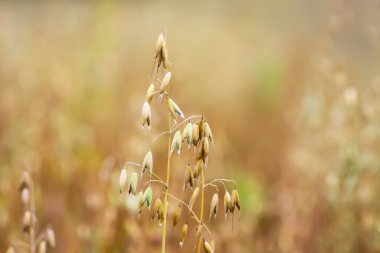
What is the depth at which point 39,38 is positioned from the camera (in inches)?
165

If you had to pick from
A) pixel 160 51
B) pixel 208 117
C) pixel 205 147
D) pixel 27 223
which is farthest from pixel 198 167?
pixel 208 117

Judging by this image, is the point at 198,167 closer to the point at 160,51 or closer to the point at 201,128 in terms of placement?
the point at 201,128

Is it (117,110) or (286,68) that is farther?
(286,68)

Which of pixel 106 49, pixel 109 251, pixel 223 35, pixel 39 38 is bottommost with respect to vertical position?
pixel 109 251

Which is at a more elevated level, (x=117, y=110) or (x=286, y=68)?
(x=286, y=68)

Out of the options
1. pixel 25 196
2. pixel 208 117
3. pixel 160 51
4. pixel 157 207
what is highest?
pixel 208 117

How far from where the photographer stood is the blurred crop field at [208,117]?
236 cm

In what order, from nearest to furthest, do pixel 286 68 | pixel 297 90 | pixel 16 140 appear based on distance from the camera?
pixel 16 140 → pixel 297 90 → pixel 286 68

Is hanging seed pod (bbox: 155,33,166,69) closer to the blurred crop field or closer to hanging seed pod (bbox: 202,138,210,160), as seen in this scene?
the blurred crop field

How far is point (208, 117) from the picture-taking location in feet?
13.1

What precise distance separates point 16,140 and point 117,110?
46.3 inches

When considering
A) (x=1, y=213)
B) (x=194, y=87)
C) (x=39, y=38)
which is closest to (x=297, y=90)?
(x=194, y=87)

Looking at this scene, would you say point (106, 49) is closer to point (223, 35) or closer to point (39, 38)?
point (39, 38)

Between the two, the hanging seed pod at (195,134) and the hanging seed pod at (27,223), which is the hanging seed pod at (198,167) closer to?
the hanging seed pod at (195,134)
